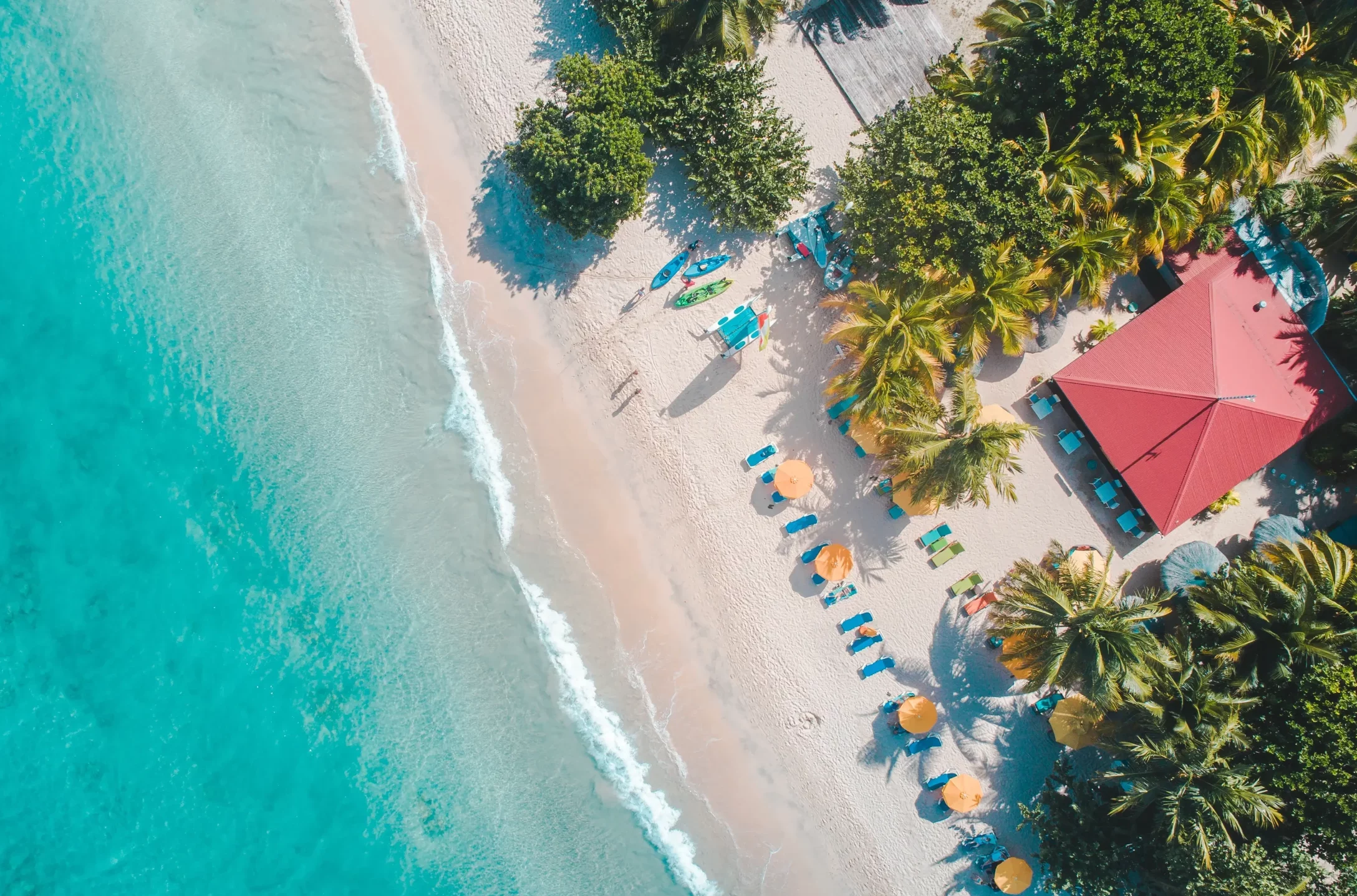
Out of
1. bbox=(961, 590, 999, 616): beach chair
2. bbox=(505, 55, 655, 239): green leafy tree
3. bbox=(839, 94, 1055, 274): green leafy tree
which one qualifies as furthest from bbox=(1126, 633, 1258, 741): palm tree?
bbox=(505, 55, 655, 239): green leafy tree

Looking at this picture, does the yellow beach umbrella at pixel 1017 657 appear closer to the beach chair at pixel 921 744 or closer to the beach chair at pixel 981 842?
the beach chair at pixel 921 744

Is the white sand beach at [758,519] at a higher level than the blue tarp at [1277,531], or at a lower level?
higher

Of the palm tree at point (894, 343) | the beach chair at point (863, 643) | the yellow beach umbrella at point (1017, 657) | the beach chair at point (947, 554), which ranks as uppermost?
the palm tree at point (894, 343)

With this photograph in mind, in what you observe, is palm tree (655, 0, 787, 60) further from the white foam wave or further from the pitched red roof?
the pitched red roof

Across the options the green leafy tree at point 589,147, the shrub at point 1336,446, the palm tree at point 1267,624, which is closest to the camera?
the palm tree at point 1267,624

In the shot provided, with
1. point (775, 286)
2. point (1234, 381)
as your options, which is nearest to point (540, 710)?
point (775, 286)

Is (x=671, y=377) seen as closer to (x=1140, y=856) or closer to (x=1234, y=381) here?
(x=1234, y=381)

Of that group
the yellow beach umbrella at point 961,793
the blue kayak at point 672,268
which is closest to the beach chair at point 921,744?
the yellow beach umbrella at point 961,793
